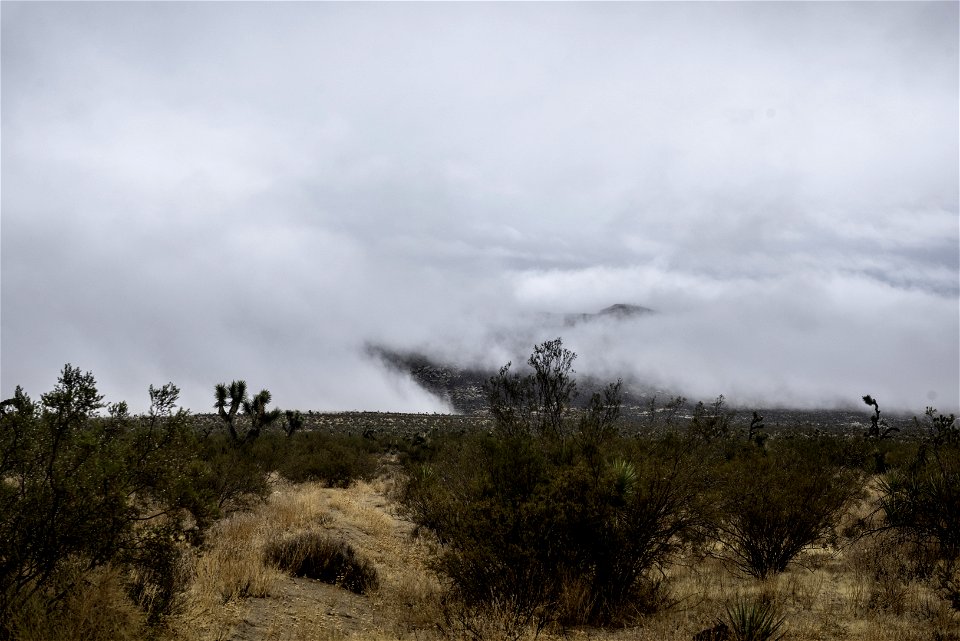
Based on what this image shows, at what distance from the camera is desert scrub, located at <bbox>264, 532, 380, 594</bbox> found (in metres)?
10.6

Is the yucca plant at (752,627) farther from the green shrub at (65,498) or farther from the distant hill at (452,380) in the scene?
the distant hill at (452,380)

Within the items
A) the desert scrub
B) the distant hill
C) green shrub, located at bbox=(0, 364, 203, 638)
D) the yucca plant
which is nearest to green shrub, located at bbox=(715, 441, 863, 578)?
the yucca plant

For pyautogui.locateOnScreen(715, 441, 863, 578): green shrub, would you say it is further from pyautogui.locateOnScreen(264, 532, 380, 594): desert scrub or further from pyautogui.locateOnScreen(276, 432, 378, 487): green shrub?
pyautogui.locateOnScreen(276, 432, 378, 487): green shrub

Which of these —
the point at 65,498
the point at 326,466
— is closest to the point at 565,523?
the point at 65,498

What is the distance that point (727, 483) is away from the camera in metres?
10.9

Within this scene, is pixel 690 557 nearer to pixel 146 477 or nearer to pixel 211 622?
pixel 211 622

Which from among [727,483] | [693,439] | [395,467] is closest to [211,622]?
[693,439]

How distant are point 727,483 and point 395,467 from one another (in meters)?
23.8

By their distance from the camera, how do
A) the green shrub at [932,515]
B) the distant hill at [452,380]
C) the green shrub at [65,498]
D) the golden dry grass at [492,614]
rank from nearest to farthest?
the green shrub at [65,498] → the golden dry grass at [492,614] → the green shrub at [932,515] → the distant hill at [452,380]

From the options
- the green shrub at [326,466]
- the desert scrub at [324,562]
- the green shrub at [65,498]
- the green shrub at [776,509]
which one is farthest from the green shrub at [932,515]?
the green shrub at [326,466]

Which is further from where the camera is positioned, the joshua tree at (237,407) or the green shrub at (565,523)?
the joshua tree at (237,407)

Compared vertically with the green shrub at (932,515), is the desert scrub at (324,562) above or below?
below

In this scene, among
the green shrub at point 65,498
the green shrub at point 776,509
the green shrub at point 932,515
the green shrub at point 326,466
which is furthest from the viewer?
the green shrub at point 326,466

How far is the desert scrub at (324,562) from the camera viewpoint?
1061 centimetres
